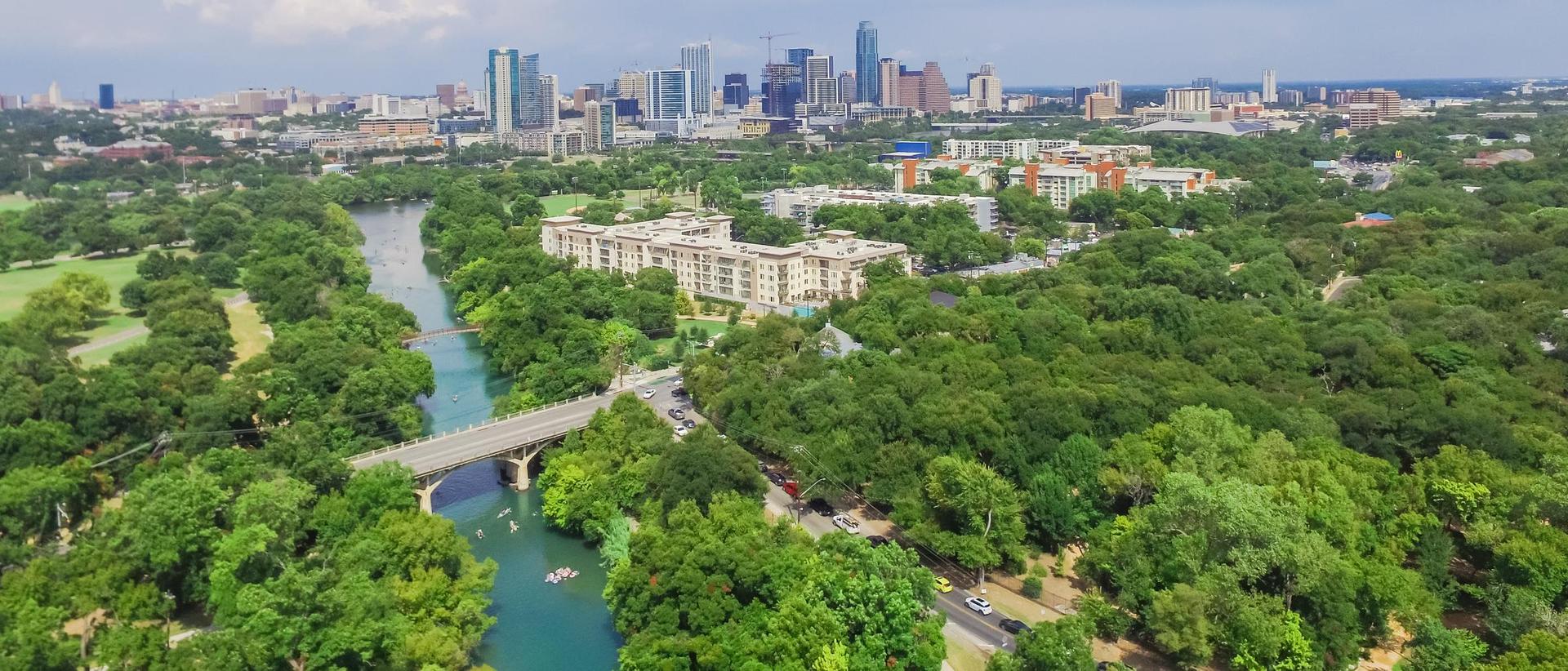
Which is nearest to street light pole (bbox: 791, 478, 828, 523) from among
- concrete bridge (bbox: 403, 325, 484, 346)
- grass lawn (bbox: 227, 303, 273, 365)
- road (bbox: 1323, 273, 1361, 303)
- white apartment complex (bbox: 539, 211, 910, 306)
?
concrete bridge (bbox: 403, 325, 484, 346)

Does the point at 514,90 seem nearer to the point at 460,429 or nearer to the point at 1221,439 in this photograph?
the point at 460,429

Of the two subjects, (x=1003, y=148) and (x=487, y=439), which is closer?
(x=487, y=439)

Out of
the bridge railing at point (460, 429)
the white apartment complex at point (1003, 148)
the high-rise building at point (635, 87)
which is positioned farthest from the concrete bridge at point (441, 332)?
the high-rise building at point (635, 87)

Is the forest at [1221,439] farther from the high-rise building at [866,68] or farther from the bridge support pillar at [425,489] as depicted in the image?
the high-rise building at [866,68]

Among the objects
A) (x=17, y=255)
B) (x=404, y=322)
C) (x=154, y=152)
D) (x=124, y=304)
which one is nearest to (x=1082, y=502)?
(x=404, y=322)

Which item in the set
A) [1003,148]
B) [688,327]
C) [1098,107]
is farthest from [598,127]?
[688,327]

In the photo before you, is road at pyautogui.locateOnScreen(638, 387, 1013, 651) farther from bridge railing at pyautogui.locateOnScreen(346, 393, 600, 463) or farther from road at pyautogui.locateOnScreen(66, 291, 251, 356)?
road at pyautogui.locateOnScreen(66, 291, 251, 356)

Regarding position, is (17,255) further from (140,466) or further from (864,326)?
(864,326)
